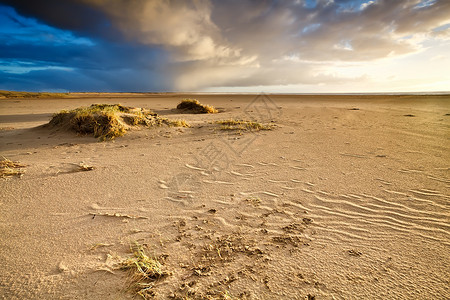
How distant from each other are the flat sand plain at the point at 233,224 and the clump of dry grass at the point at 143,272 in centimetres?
6

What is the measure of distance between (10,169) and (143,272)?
3796 mm

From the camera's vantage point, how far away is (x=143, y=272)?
189cm

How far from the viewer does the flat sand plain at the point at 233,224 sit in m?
1.85

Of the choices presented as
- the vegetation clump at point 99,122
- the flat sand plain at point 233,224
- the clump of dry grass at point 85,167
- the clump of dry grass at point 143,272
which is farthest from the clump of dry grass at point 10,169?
the clump of dry grass at point 143,272

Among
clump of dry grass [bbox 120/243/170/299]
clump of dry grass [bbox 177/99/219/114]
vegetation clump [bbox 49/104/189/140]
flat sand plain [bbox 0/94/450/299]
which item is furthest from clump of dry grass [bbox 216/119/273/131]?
clump of dry grass [bbox 120/243/170/299]

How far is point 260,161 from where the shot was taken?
507 centimetres

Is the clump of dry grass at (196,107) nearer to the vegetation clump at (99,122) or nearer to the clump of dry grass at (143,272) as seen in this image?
the vegetation clump at (99,122)

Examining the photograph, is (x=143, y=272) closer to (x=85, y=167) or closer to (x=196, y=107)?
(x=85, y=167)

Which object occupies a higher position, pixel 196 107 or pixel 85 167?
pixel 196 107

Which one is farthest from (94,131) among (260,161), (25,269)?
(25,269)

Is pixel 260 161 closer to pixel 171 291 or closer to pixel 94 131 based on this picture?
pixel 171 291

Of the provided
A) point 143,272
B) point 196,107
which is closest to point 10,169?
point 143,272

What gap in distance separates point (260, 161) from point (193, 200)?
86.8 inches

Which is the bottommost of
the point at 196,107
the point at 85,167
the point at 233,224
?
the point at 233,224
